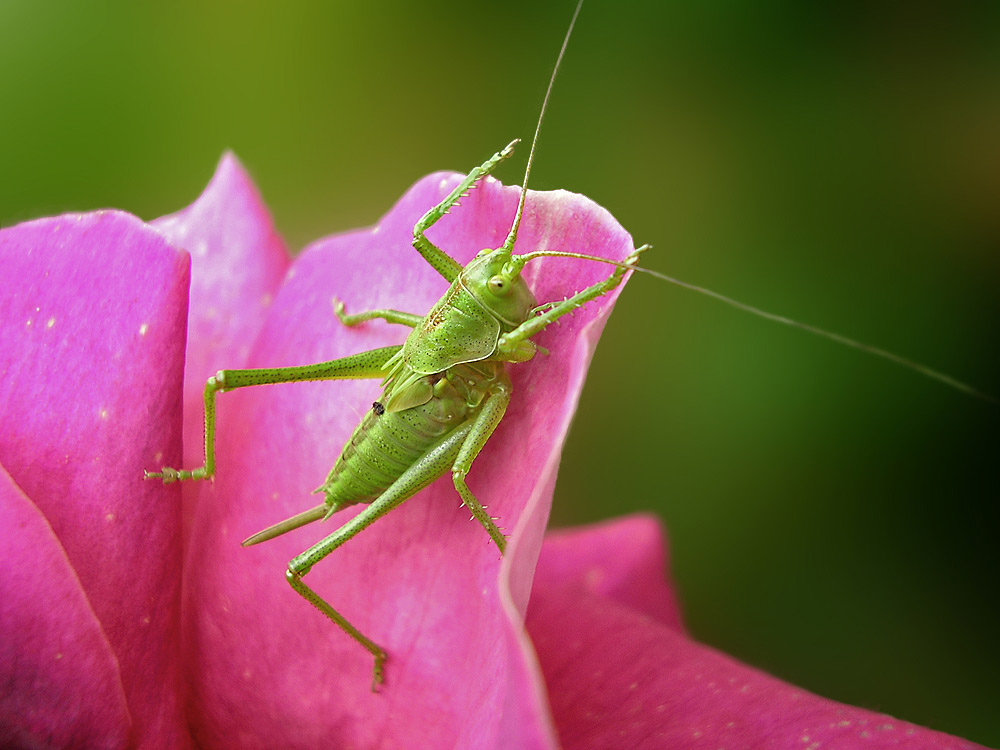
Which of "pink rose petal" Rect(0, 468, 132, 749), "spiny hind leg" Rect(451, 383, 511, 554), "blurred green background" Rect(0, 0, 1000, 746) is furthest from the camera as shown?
"blurred green background" Rect(0, 0, 1000, 746)

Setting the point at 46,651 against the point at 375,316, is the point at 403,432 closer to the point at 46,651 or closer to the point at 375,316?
the point at 375,316

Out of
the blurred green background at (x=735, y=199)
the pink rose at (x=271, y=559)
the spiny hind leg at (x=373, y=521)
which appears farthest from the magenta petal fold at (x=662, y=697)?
the blurred green background at (x=735, y=199)

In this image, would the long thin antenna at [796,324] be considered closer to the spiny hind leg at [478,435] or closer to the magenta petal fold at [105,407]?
the spiny hind leg at [478,435]

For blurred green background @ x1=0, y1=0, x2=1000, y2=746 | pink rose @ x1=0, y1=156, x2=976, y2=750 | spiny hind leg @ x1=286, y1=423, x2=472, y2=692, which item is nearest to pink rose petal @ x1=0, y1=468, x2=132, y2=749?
pink rose @ x1=0, y1=156, x2=976, y2=750

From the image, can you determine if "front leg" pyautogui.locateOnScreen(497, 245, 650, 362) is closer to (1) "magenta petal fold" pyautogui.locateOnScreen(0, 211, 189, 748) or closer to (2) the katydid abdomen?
(2) the katydid abdomen

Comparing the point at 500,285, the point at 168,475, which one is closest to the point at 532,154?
the point at 500,285
